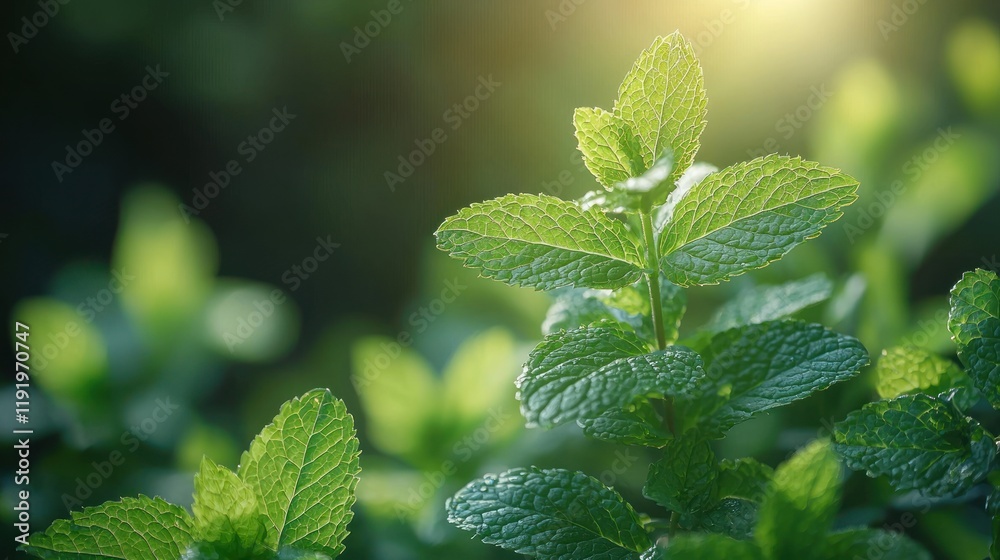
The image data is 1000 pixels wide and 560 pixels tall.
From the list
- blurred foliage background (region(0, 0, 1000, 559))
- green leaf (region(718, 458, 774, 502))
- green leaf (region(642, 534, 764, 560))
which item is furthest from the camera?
blurred foliage background (region(0, 0, 1000, 559))

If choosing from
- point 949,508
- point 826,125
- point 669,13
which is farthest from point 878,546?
point 669,13

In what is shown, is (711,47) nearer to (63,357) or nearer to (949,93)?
(949,93)

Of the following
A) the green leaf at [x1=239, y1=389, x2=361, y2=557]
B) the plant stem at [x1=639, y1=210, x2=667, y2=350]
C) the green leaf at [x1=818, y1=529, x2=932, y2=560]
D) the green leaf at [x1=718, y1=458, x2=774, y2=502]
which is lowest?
the green leaf at [x1=239, y1=389, x2=361, y2=557]

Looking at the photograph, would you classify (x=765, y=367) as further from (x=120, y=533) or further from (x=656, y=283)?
(x=120, y=533)

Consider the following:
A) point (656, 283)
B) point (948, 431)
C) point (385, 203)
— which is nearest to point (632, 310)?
point (656, 283)

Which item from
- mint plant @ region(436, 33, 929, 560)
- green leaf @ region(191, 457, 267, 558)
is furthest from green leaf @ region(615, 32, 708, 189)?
green leaf @ region(191, 457, 267, 558)

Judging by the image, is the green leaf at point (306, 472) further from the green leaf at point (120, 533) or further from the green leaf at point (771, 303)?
the green leaf at point (771, 303)

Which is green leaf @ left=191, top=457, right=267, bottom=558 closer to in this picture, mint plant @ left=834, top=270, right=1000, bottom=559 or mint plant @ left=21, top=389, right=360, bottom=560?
mint plant @ left=21, top=389, right=360, bottom=560

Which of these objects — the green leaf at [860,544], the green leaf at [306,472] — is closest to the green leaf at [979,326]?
the green leaf at [860,544]
